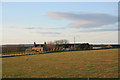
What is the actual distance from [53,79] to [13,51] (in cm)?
4180

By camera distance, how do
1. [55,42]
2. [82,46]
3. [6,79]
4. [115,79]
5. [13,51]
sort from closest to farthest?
[115,79], [6,79], [13,51], [82,46], [55,42]

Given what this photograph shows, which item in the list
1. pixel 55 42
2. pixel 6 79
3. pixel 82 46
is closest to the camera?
pixel 6 79

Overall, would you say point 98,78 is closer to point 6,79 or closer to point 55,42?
point 6,79

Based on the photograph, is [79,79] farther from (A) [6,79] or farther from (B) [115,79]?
(A) [6,79]

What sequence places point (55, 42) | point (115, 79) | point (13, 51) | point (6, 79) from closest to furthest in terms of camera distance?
1. point (115, 79)
2. point (6, 79)
3. point (13, 51)
4. point (55, 42)

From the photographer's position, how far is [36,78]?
1000cm

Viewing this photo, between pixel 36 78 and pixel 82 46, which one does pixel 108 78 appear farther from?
pixel 82 46

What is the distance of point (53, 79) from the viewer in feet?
31.4

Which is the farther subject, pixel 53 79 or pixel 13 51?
pixel 13 51

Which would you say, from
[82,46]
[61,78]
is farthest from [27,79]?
[82,46]

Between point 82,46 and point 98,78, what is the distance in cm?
5861

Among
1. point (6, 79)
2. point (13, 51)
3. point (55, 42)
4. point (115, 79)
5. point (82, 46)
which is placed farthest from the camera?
point (55, 42)

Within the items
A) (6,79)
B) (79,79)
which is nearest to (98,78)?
(79,79)

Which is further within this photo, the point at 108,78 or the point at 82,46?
the point at 82,46
